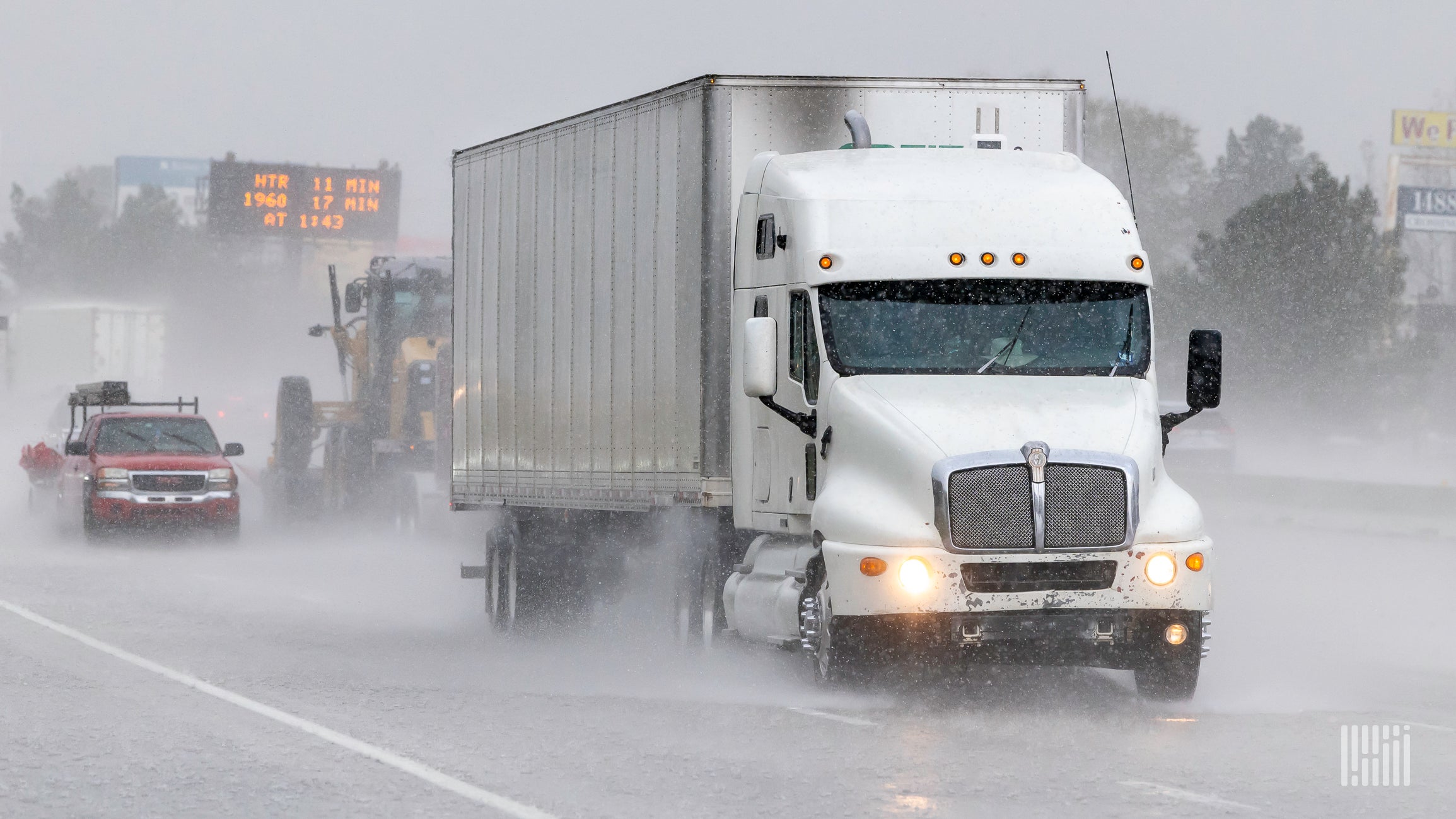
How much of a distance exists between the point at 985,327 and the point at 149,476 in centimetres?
1822

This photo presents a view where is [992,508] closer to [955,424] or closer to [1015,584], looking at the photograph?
[1015,584]

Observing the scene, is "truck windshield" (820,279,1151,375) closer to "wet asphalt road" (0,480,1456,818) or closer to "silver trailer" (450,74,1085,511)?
"silver trailer" (450,74,1085,511)

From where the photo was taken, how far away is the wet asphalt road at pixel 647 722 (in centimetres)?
866

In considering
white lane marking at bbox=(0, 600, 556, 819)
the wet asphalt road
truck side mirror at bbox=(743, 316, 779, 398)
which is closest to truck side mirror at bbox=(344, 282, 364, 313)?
the wet asphalt road

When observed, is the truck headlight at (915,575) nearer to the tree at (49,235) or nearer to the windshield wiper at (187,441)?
the windshield wiper at (187,441)

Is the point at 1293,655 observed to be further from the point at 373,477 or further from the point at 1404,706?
the point at 373,477

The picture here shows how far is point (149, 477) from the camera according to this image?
1091 inches

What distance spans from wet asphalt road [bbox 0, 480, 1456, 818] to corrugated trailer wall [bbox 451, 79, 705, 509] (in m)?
1.20

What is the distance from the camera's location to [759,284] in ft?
41.8

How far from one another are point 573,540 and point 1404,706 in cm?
647

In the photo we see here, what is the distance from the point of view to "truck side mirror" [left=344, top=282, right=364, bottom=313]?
98.7 ft

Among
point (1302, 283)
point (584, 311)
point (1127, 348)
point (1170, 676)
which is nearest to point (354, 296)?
point (584, 311)

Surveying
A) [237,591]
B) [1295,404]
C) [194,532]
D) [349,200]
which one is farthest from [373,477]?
[1295,404]

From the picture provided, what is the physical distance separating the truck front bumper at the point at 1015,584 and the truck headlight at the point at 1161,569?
0.04 feet
